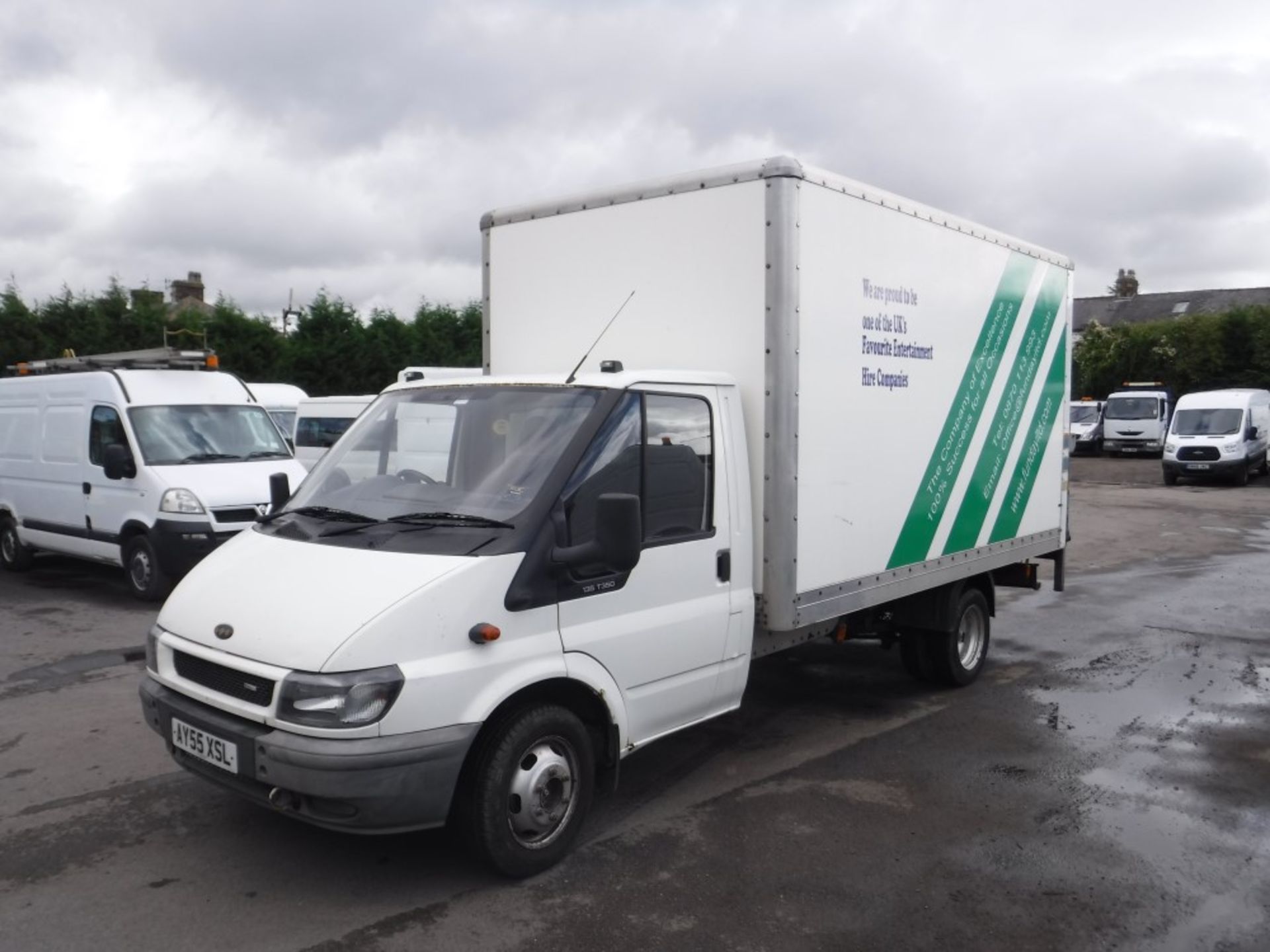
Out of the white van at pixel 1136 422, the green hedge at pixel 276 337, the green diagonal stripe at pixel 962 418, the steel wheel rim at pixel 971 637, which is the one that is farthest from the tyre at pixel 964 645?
the white van at pixel 1136 422

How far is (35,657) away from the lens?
8.11 metres

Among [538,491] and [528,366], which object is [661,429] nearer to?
[538,491]

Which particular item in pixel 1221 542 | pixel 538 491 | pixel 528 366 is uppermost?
pixel 528 366

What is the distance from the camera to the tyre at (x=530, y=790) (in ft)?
13.2

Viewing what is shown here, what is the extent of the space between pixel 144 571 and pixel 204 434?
1541 millimetres

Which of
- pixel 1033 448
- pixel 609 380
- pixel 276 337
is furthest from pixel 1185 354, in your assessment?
pixel 609 380

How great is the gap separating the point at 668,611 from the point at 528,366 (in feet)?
6.43

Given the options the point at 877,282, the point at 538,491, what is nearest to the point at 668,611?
the point at 538,491

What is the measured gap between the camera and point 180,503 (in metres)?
9.93

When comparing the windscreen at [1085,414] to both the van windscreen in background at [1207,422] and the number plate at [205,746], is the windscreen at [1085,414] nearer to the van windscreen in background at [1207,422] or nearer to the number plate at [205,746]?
the van windscreen in background at [1207,422]

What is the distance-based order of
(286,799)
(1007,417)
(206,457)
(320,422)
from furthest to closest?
1. (320,422)
2. (206,457)
3. (1007,417)
4. (286,799)

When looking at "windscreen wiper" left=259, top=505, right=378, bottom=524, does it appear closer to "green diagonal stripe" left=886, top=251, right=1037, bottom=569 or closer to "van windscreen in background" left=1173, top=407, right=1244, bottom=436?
"green diagonal stripe" left=886, top=251, right=1037, bottom=569

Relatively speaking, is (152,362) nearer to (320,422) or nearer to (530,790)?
(320,422)

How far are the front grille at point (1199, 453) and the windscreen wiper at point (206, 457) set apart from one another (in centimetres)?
2339
